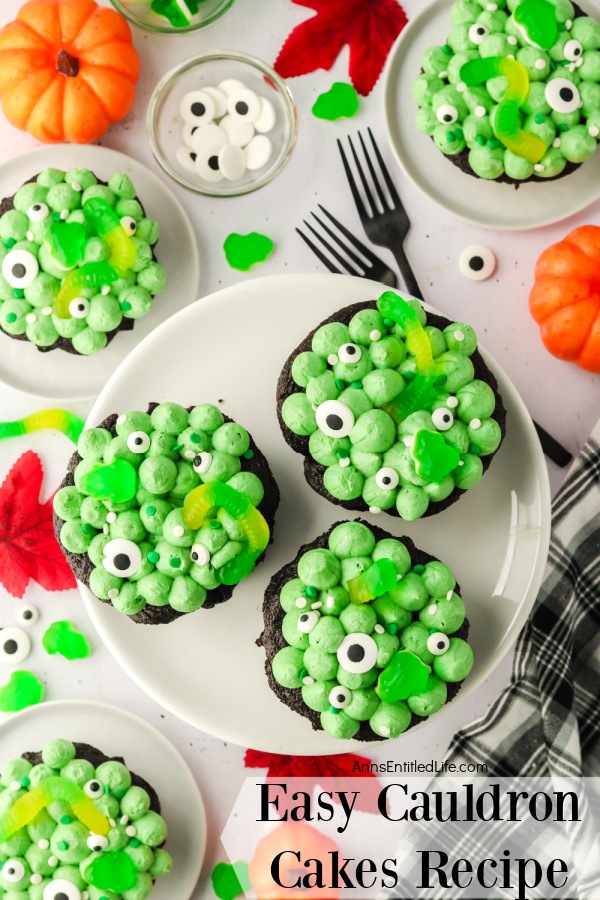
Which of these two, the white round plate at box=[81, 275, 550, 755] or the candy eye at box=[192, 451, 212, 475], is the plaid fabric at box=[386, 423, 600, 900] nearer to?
the white round plate at box=[81, 275, 550, 755]

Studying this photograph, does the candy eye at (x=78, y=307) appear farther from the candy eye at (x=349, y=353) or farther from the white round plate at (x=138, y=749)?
the white round plate at (x=138, y=749)

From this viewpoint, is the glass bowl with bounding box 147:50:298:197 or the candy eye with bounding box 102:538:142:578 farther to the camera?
the glass bowl with bounding box 147:50:298:197

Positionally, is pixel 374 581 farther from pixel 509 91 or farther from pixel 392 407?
pixel 509 91

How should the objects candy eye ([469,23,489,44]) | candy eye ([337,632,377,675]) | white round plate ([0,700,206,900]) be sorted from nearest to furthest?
1. candy eye ([337,632,377,675])
2. candy eye ([469,23,489,44])
3. white round plate ([0,700,206,900])

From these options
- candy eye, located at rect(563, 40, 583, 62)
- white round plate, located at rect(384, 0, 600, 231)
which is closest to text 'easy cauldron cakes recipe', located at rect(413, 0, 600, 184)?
candy eye, located at rect(563, 40, 583, 62)

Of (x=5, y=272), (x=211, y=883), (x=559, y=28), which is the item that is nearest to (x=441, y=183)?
(x=559, y=28)

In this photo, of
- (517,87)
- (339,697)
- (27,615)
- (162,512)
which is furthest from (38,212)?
(339,697)
